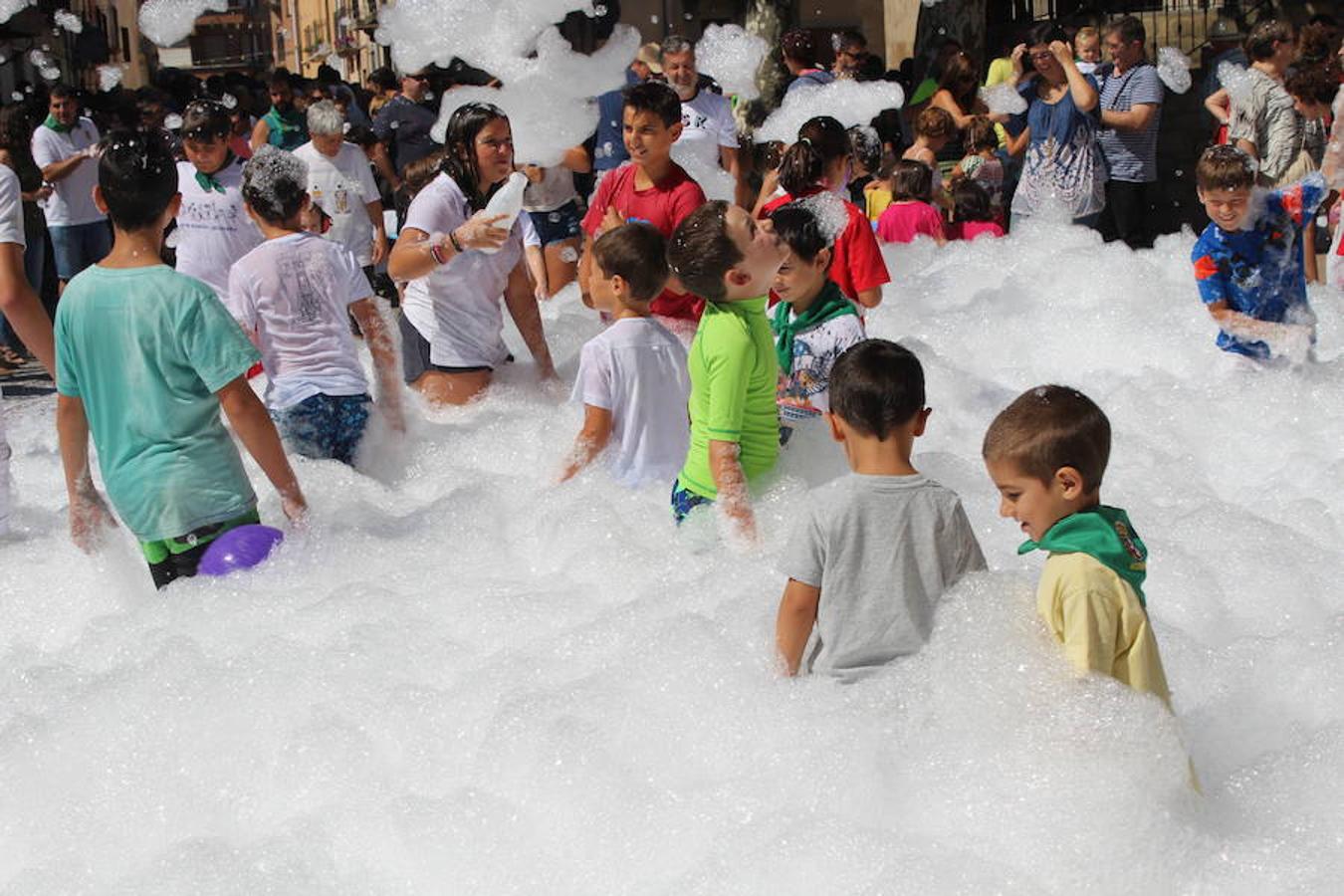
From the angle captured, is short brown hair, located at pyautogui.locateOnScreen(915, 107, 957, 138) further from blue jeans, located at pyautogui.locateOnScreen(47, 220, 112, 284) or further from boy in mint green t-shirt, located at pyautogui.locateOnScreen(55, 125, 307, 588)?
boy in mint green t-shirt, located at pyautogui.locateOnScreen(55, 125, 307, 588)

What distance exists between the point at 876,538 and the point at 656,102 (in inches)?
125

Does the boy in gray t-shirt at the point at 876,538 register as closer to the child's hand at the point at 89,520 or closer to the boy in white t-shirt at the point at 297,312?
the child's hand at the point at 89,520

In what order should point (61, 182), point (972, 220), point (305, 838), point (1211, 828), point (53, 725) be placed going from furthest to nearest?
1. point (61, 182)
2. point (972, 220)
3. point (53, 725)
4. point (305, 838)
5. point (1211, 828)

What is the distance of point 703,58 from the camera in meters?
11.3

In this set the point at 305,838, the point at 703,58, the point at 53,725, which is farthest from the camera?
the point at 703,58

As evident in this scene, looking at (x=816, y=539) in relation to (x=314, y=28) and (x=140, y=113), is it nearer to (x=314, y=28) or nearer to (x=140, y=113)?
(x=140, y=113)

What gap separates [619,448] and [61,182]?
6460 mm

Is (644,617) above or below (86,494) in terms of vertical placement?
below

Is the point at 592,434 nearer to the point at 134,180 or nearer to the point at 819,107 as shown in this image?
the point at 134,180

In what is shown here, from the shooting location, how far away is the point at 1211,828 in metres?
3.03

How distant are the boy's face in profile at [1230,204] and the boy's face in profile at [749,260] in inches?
81.5

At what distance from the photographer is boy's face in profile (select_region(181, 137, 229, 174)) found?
6328 millimetres

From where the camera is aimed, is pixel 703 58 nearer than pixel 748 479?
No

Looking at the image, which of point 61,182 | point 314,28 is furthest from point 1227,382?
point 314,28
